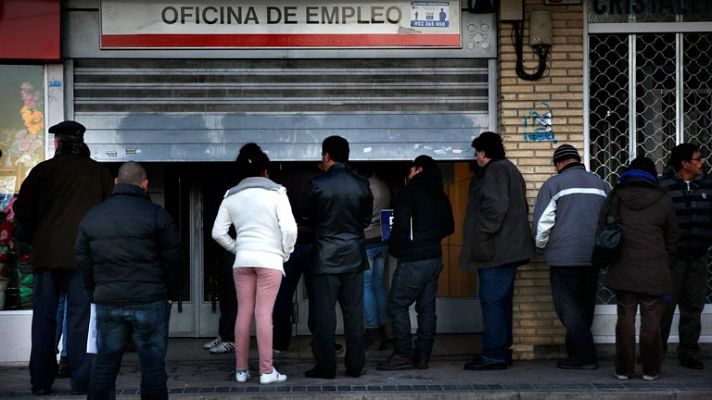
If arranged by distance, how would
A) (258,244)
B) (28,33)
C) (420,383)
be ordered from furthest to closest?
(28,33), (420,383), (258,244)

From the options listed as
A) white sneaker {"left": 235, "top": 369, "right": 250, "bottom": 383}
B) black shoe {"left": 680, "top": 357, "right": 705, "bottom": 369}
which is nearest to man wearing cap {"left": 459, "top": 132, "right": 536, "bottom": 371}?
black shoe {"left": 680, "top": 357, "right": 705, "bottom": 369}

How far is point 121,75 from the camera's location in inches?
360

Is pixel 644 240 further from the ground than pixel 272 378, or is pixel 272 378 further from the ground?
pixel 644 240

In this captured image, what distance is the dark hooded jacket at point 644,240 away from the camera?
25.2 feet

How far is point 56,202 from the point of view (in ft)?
24.8

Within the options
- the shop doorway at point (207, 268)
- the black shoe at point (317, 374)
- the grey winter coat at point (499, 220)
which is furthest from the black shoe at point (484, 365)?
the shop doorway at point (207, 268)

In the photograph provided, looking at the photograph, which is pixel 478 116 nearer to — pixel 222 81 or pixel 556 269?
pixel 556 269

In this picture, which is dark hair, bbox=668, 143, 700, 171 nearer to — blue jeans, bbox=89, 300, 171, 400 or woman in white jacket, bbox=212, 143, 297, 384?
woman in white jacket, bbox=212, 143, 297, 384

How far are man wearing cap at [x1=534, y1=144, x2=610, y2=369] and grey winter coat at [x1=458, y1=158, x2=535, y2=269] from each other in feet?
0.56

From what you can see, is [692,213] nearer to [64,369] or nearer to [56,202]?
[56,202]

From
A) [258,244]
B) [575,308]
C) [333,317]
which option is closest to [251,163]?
[258,244]

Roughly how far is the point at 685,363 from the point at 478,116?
279 centimetres

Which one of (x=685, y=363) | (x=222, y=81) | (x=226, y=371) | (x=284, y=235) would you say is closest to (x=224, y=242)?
(x=284, y=235)

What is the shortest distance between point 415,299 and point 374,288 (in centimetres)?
122
